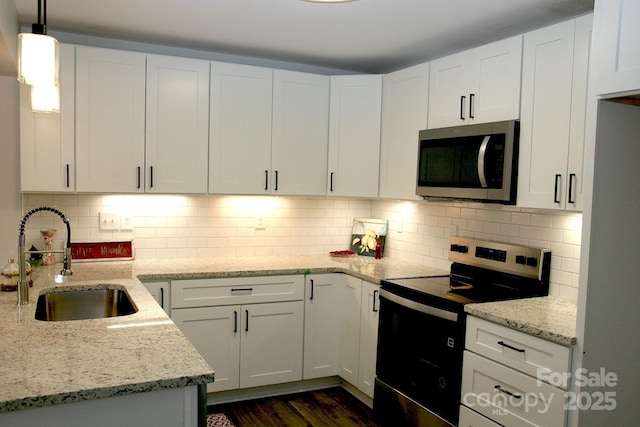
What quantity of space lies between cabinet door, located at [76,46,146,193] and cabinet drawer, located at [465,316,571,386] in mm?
2199

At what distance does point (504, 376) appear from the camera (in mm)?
2334

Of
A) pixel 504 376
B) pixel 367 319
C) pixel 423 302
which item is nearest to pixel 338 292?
pixel 367 319

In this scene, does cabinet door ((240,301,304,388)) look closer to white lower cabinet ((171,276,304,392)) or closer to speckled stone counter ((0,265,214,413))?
white lower cabinet ((171,276,304,392))

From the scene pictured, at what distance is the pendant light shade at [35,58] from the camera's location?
1809 millimetres

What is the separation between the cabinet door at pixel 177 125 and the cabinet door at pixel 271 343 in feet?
2.99

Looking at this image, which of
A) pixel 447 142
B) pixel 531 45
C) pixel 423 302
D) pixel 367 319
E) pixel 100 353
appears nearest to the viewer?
pixel 100 353

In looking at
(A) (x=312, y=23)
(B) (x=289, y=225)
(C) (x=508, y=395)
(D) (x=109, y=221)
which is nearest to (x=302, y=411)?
(B) (x=289, y=225)

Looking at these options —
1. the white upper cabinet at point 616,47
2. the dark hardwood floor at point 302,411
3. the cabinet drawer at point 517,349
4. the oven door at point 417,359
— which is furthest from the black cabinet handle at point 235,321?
the white upper cabinet at point 616,47

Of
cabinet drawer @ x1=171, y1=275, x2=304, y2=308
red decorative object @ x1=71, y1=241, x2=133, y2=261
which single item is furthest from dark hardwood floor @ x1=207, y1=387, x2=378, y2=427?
red decorative object @ x1=71, y1=241, x2=133, y2=261

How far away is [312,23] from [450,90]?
2.95ft

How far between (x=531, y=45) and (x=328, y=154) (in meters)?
1.62

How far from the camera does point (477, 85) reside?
2.95 m

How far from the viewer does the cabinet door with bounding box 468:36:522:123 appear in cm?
271

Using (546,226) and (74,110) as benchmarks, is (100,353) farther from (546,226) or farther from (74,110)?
(546,226)
